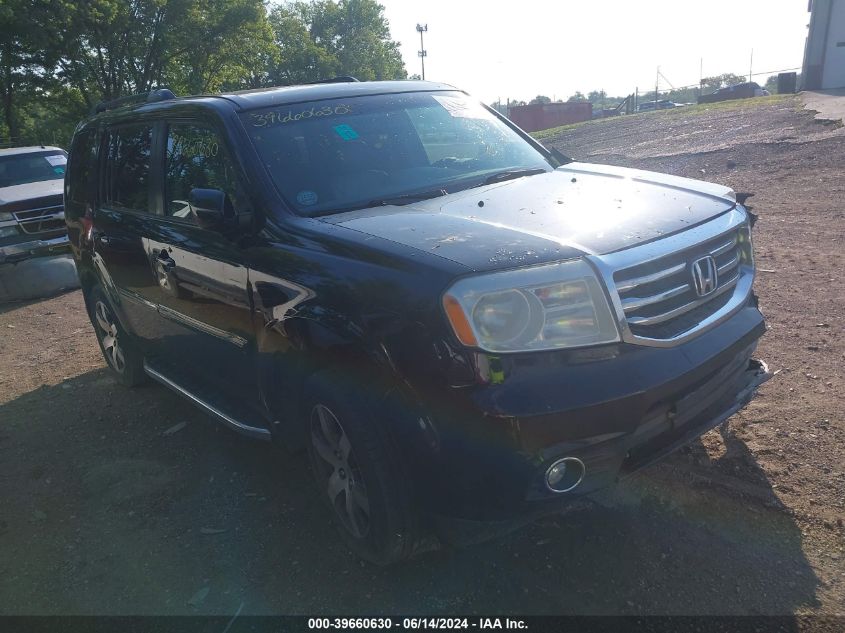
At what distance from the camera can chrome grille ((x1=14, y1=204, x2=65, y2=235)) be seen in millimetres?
9539

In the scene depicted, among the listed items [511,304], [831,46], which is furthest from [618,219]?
[831,46]

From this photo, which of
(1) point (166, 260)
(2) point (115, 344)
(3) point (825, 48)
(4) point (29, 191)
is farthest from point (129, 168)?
(3) point (825, 48)

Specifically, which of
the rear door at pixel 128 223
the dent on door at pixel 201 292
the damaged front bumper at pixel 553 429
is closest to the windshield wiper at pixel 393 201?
the dent on door at pixel 201 292

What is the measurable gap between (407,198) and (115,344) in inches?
131

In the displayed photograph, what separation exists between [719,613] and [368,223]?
2.04m

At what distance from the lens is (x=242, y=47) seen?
2727 cm

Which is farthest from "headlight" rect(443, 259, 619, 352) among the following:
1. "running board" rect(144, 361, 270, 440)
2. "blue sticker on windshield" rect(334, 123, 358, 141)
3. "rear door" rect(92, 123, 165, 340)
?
"rear door" rect(92, 123, 165, 340)

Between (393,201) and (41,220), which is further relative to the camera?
(41,220)

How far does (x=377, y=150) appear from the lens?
148 inches

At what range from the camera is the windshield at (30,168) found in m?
10.8

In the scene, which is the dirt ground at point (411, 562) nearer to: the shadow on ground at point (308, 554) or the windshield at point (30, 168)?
the shadow on ground at point (308, 554)

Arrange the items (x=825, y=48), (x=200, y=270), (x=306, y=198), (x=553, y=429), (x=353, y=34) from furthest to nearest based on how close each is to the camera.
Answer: (x=353, y=34), (x=825, y=48), (x=200, y=270), (x=306, y=198), (x=553, y=429)

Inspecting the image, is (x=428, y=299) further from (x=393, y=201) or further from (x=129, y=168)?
(x=129, y=168)

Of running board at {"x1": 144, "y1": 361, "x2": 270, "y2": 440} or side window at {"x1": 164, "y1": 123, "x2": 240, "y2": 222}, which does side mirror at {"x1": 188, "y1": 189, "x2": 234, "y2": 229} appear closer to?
side window at {"x1": 164, "y1": 123, "x2": 240, "y2": 222}
